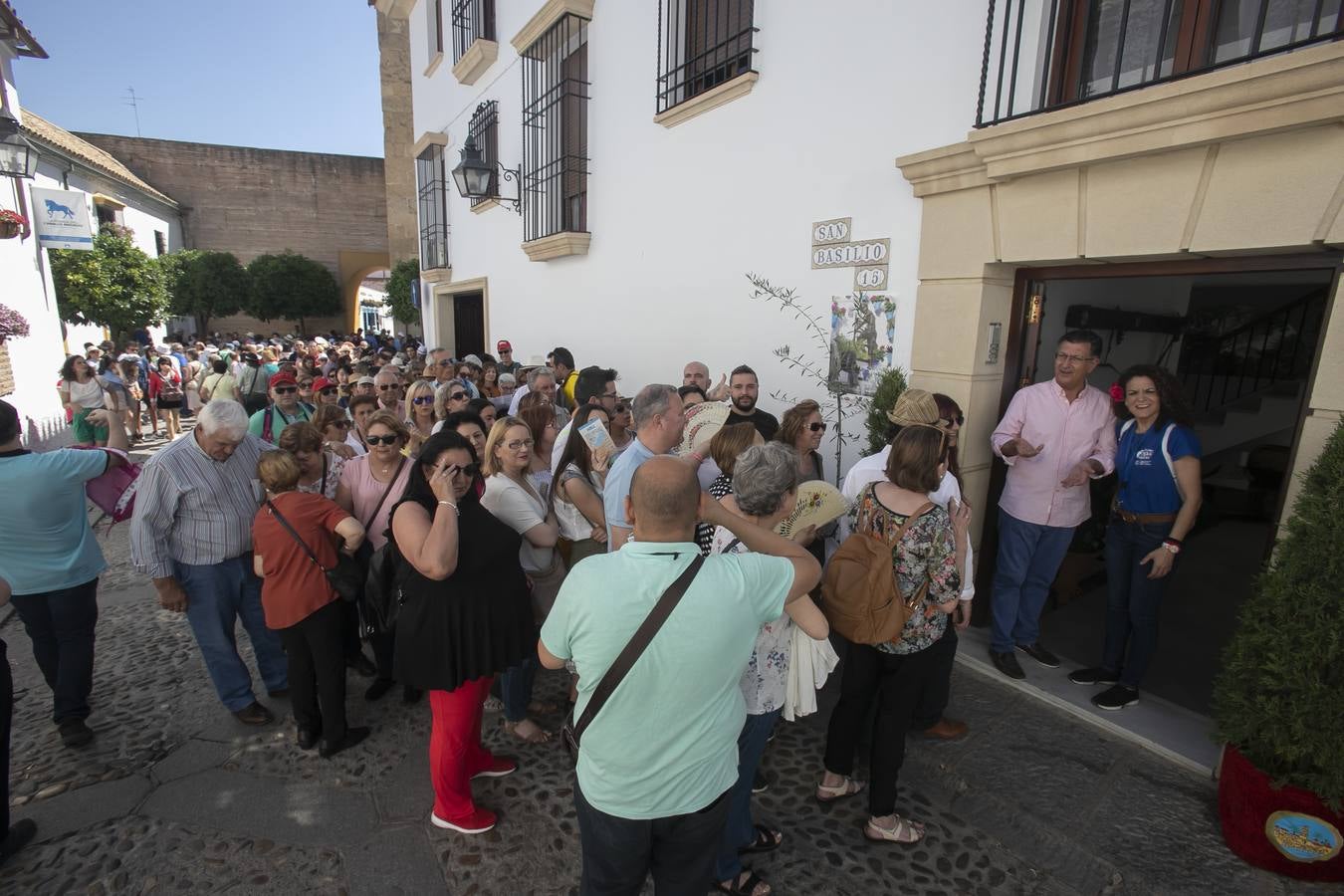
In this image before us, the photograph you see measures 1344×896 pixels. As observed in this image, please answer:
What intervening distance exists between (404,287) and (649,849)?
67.8 feet

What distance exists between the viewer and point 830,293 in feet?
15.1

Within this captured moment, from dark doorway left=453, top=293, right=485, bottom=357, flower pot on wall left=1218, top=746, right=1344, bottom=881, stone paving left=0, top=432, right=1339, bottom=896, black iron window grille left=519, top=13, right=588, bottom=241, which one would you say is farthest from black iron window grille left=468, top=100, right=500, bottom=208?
flower pot on wall left=1218, top=746, right=1344, bottom=881

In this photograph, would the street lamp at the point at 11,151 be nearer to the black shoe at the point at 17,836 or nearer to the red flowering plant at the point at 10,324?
the red flowering plant at the point at 10,324

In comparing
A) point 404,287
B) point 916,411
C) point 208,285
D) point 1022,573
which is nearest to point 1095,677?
point 1022,573

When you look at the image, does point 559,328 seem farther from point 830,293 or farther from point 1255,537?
point 1255,537

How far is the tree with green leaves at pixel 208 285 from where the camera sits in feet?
86.0

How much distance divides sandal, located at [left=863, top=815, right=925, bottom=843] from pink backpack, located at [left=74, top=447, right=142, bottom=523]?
364 centimetres

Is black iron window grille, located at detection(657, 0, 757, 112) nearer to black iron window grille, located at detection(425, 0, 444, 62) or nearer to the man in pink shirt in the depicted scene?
the man in pink shirt

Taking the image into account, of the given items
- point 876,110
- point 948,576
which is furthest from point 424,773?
point 876,110

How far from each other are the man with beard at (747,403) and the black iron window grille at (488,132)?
241 inches

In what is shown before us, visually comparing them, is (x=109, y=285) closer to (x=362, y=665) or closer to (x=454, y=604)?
(x=362, y=665)

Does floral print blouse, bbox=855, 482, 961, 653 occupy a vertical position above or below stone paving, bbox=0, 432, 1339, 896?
above

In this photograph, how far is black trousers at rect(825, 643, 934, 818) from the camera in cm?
249

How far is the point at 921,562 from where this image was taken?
2.42m
